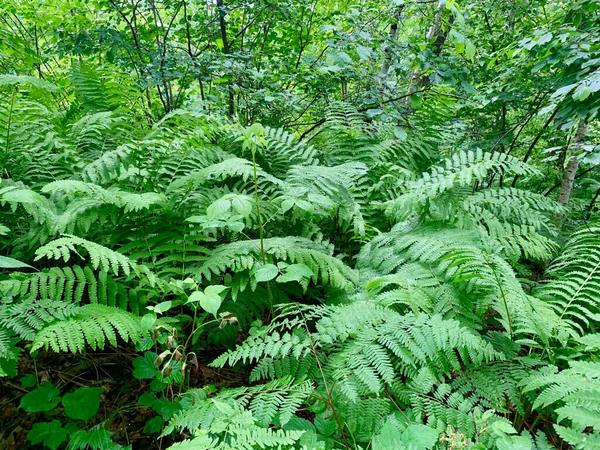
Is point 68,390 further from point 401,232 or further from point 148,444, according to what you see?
point 401,232

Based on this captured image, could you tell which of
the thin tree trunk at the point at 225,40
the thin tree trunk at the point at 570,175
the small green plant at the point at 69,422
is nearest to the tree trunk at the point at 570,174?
the thin tree trunk at the point at 570,175

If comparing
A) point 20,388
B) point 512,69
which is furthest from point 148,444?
point 512,69

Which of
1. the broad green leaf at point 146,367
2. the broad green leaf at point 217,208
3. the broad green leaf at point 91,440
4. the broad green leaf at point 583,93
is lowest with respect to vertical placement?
the broad green leaf at point 91,440

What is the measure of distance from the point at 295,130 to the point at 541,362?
133 inches

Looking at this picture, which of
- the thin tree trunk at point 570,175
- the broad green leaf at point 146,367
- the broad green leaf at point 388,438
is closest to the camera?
the broad green leaf at point 388,438

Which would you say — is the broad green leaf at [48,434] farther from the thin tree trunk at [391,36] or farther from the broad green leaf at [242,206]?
the thin tree trunk at [391,36]

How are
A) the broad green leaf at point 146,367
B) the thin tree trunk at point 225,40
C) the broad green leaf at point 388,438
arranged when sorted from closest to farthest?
1. the broad green leaf at point 388,438
2. the broad green leaf at point 146,367
3. the thin tree trunk at point 225,40

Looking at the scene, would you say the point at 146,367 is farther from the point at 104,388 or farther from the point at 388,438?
the point at 388,438

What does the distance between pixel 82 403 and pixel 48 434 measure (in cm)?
13

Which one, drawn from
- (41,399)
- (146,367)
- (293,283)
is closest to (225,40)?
(293,283)

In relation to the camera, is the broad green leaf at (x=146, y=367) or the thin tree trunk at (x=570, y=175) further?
the thin tree trunk at (x=570, y=175)

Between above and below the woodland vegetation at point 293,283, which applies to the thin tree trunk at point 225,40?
above

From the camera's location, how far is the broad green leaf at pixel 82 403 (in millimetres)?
1408

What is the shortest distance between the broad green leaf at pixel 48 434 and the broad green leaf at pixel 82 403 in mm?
55
